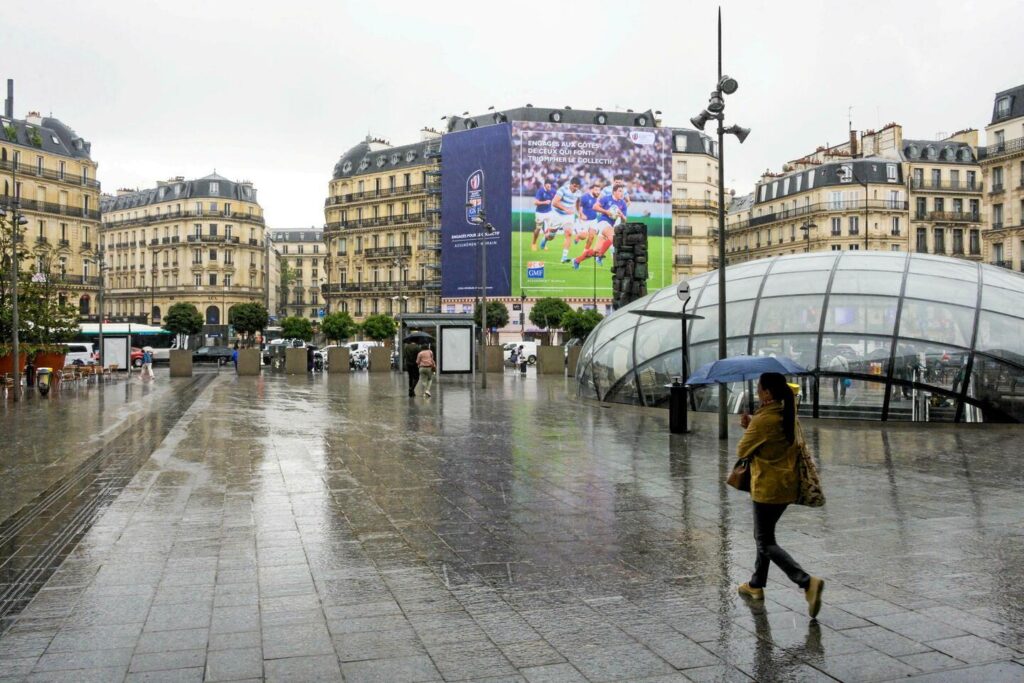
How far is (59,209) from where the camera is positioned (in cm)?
7081

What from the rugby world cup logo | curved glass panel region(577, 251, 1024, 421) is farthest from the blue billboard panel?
curved glass panel region(577, 251, 1024, 421)

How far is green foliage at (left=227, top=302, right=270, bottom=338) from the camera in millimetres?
89125

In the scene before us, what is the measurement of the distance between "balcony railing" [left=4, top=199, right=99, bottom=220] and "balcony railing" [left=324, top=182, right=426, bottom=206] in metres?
23.7

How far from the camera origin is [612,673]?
482 cm

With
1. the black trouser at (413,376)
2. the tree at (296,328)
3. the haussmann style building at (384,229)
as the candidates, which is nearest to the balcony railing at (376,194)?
the haussmann style building at (384,229)

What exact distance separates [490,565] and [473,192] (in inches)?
2741

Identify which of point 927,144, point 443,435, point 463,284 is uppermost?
point 927,144

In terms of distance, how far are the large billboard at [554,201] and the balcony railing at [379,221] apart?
840 centimetres

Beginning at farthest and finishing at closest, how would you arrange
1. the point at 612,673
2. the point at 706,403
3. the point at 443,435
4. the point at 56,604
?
the point at 706,403 < the point at 443,435 < the point at 56,604 < the point at 612,673

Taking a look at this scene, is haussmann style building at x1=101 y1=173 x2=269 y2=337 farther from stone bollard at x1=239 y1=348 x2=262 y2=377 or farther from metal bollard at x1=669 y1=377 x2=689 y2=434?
metal bollard at x1=669 y1=377 x2=689 y2=434

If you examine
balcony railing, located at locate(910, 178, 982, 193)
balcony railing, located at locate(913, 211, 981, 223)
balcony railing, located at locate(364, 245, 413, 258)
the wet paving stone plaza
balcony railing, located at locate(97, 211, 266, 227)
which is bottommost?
the wet paving stone plaza

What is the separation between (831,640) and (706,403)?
637 inches

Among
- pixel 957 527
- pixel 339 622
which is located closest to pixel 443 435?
pixel 957 527

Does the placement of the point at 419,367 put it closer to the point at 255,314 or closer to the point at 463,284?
the point at 463,284
